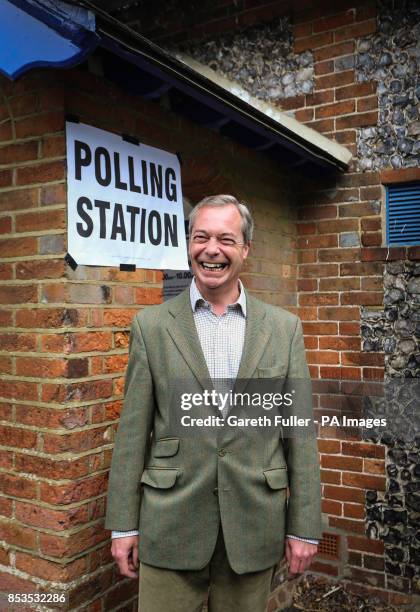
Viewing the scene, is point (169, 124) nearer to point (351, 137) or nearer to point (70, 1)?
point (70, 1)

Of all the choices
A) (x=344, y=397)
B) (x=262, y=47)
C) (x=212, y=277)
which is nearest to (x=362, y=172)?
(x=262, y=47)

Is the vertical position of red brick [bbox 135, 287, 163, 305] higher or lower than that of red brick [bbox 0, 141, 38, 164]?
lower

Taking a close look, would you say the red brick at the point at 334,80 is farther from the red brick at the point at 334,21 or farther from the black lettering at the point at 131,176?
the black lettering at the point at 131,176

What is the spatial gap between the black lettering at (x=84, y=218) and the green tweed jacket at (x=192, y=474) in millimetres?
536

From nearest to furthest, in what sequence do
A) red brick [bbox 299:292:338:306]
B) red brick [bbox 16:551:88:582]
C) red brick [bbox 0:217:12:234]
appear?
1. red brick [bbox 16:551:88:582]
2. red brick [bbox 0:217:12:234]
3. red brick [bbox 299:292:338:306]

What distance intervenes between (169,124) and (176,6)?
277 cm

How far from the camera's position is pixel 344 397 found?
432 centimetres

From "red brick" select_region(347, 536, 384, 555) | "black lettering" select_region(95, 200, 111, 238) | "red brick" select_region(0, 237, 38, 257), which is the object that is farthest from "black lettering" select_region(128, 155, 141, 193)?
"red brick" select_region(347, 536, 384, 555)

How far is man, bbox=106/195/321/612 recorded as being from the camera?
84.8 inches

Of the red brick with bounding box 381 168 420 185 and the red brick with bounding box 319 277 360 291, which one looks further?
the red brick with bounding box 319 277 360 291

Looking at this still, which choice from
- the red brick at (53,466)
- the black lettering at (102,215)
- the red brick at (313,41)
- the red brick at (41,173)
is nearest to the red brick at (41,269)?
the black lettering at (102,215)

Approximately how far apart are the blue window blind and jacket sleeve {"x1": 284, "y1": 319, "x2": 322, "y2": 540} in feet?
7.08

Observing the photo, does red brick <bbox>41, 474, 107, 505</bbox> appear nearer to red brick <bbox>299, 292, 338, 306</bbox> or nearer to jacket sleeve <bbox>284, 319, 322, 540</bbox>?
jacket sleeve <bbox>284, 319, 322, 540</bbox>

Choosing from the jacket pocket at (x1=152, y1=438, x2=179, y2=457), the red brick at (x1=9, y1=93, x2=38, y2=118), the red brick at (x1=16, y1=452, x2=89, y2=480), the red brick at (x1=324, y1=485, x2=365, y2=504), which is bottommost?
the red brick at (x1=324, y1=485, x2=365, y2=504)
